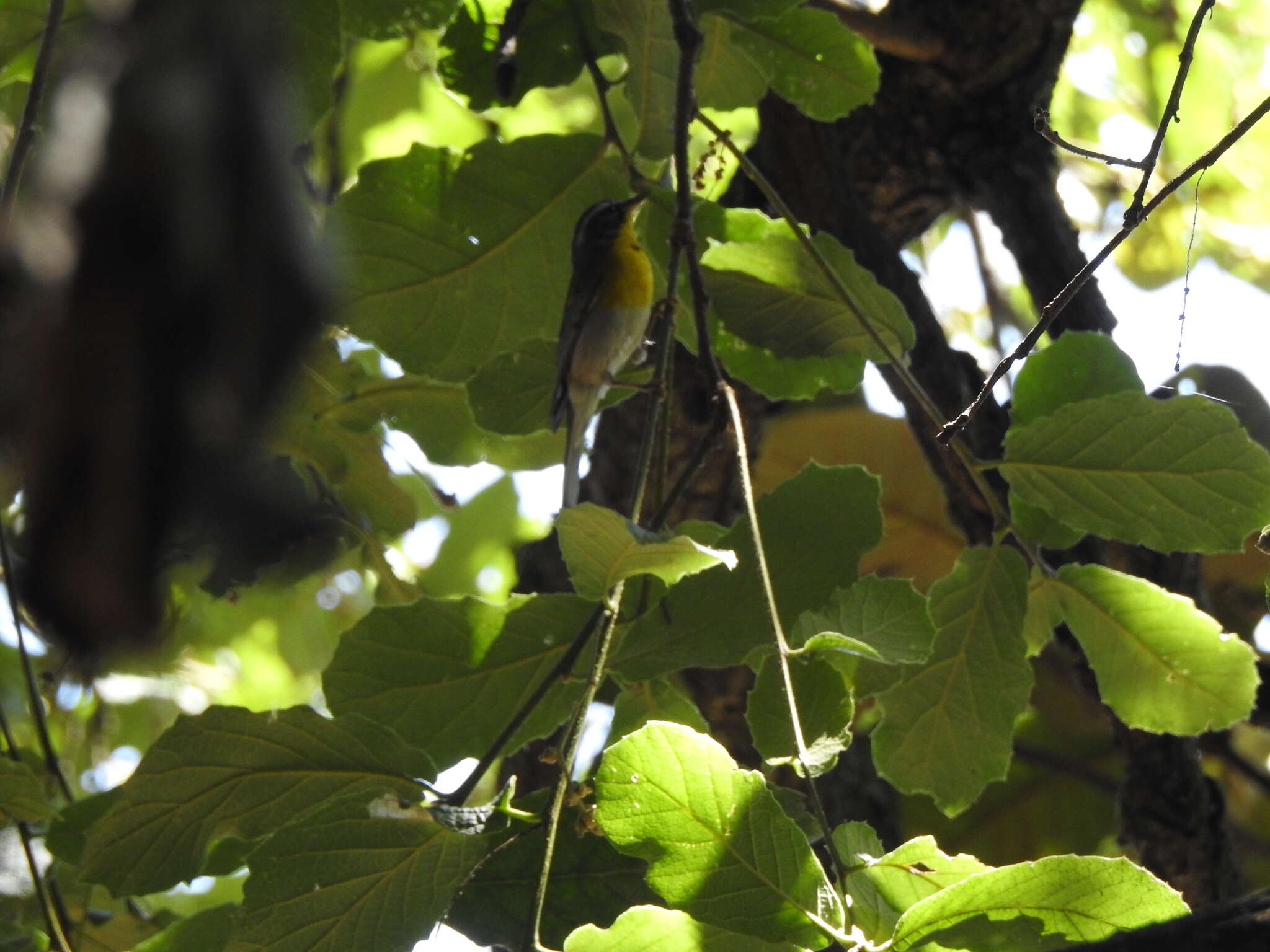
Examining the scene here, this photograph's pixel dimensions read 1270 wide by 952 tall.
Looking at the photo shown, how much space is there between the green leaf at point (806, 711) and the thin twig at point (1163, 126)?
414mm

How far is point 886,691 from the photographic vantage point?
1.22 meters

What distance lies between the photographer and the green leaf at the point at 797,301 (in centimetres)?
126

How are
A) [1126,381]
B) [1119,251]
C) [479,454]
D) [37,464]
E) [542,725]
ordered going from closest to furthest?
[37,464] < [542,725] < [1126,381] < [479,454] < [1119,251]

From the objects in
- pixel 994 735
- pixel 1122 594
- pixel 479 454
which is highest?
pixel 479 454

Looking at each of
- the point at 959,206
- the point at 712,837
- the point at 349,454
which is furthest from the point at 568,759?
the point at 959,206

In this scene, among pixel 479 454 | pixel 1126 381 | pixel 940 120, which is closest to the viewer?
pixel 1126 381

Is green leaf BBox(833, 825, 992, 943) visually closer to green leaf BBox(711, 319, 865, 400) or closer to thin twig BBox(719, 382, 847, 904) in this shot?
thin twig BBox(719, 382, 847, 904)

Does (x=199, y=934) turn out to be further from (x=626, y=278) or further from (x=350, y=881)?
(x=626, y=278)

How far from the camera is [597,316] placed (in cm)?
192

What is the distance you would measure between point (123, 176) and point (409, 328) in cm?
114

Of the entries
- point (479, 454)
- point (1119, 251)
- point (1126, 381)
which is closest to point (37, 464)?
point (1126, 381)

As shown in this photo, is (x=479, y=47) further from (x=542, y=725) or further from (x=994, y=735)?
(x=994, y=735)

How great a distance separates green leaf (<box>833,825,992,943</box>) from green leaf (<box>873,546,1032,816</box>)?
35 cm

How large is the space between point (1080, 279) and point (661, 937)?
51 centimetres
